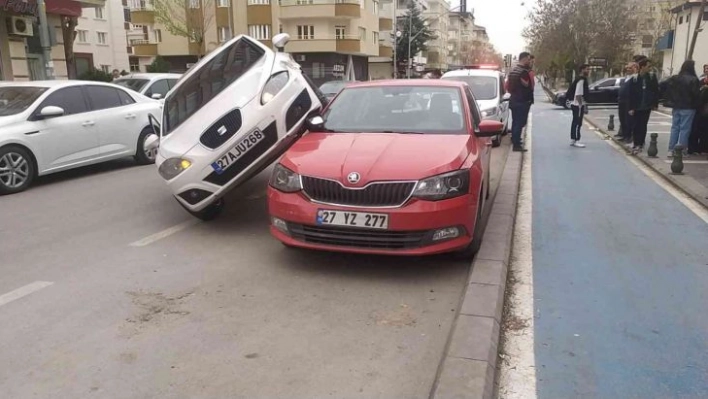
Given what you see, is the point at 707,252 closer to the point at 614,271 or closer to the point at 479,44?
the point at 614,271

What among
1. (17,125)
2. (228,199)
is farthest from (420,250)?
(17,125)

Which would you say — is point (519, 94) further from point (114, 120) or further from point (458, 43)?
point (458, 43)

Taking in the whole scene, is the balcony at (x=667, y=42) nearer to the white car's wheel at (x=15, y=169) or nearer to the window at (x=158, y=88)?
the window at (x=158, y=88)

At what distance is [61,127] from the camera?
9117 mm

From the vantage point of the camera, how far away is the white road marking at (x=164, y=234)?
5.98 m

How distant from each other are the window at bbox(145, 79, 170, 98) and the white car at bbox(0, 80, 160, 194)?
4.45 m

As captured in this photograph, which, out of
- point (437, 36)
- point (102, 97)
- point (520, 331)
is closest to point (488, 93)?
point (102, 97)

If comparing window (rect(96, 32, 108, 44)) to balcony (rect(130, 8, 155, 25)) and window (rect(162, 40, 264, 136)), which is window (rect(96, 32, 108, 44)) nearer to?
balcony (rect(130, 8, 155, 25))

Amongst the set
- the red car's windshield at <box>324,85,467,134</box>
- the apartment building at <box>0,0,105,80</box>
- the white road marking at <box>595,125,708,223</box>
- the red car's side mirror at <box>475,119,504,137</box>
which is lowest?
the white road marking at <box>595,125,708,223</box>

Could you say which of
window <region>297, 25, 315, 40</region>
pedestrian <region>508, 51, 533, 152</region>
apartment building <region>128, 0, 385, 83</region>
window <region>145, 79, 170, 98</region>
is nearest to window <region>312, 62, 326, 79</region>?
apartment building <region>128, 0, 385, 83</region>

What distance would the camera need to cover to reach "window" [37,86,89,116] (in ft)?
30.2

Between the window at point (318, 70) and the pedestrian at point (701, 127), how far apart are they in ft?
135

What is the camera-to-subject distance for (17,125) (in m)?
8.58

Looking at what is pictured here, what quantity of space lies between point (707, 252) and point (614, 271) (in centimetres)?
120
